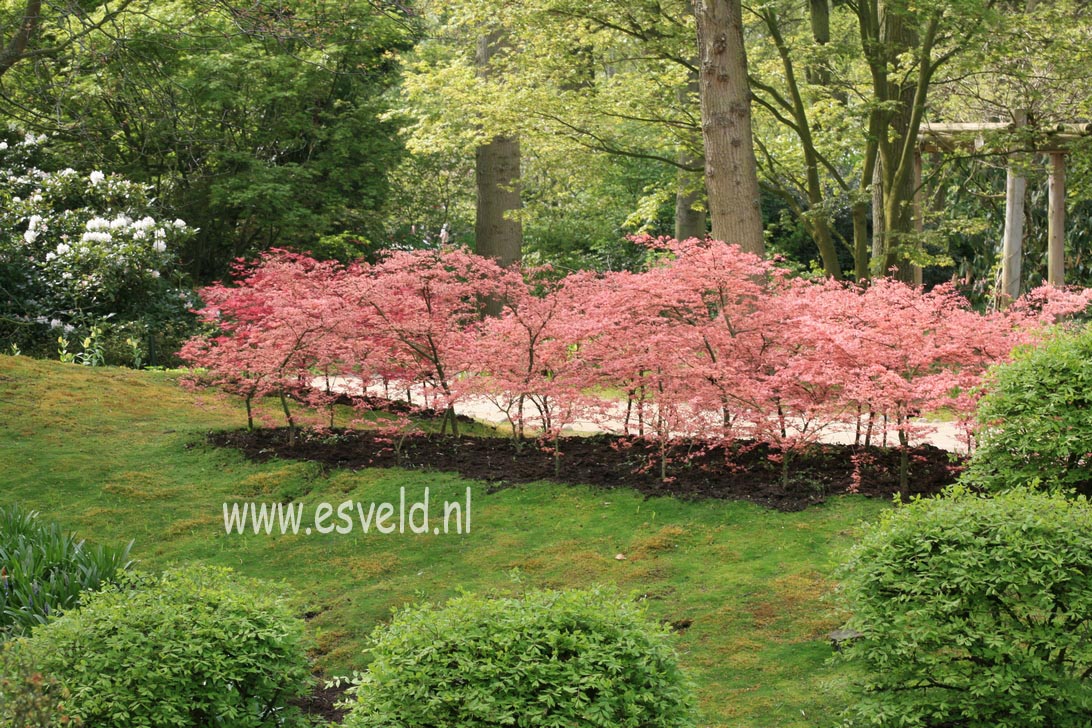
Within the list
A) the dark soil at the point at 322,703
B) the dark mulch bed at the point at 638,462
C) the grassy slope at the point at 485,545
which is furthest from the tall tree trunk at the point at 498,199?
the dark soil at the point at 322,703

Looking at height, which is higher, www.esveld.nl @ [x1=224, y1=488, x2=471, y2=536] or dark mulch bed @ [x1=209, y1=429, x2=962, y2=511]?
dark mulch bed @ [x1=209, y1=429, x2=962, y2=511]

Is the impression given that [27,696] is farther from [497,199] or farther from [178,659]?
[497,199]

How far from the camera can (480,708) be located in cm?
279

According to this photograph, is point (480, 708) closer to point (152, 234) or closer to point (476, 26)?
point (152, 234)

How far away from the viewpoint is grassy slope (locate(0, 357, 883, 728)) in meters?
4.91

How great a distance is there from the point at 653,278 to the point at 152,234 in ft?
28.0

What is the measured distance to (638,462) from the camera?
793 centimetres

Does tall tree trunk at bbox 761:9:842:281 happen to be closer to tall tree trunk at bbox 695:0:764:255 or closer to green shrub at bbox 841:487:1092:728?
tall tree trunk at bbox 695:0:764:255

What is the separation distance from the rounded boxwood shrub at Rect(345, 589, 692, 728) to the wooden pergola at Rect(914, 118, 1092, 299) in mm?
10414

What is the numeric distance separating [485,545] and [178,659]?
11.2 feet

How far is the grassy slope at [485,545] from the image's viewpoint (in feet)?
16.1

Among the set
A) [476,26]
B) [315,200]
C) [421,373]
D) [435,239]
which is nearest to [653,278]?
[421,373]

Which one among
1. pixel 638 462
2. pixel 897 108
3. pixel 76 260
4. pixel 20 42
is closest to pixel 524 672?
pixel 638 462

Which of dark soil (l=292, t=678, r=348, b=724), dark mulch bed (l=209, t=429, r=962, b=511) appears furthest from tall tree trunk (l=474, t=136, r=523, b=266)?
dark soil (l=292, t=678, r=348, b=724)
